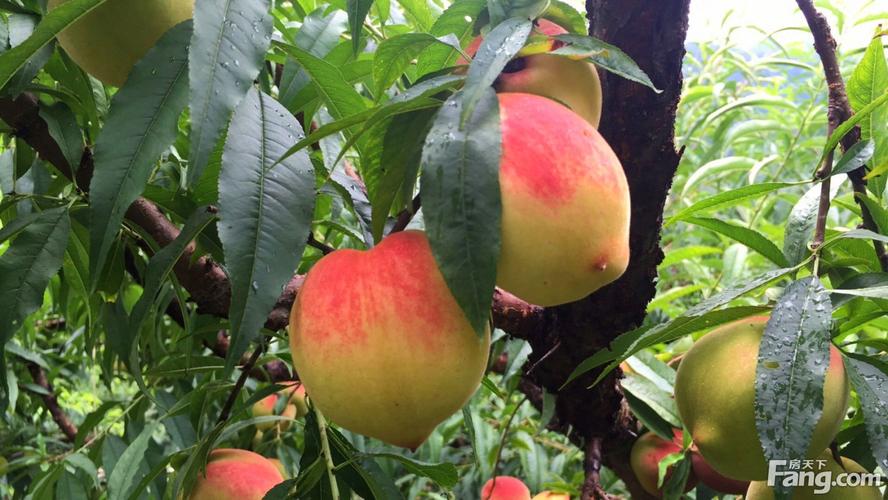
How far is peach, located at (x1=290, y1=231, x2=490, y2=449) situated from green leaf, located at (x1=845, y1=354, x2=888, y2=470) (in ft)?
0.99

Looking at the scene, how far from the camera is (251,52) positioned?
47 centimetres

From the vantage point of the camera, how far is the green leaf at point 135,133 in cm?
46

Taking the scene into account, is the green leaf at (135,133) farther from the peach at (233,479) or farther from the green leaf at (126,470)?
the green leaf at (126,470)

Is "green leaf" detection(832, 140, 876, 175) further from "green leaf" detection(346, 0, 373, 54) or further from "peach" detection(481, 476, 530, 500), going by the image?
"peach" detection(481, 476, 530, 500)

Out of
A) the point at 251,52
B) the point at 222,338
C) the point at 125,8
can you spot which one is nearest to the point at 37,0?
the point at 125,8

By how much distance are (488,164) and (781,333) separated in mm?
263


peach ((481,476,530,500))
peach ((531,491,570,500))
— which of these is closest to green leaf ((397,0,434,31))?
peach ((481,476,530,500))

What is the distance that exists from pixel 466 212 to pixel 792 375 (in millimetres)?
260

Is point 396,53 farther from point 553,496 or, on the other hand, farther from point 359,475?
point 553,496

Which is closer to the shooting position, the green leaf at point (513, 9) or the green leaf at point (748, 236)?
the green leaf at point (513, 9)

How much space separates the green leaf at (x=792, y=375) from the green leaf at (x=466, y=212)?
21cm

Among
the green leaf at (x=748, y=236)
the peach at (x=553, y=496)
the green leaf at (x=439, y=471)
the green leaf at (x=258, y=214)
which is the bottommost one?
the peach at (x=553, y=496)

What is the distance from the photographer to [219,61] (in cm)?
46

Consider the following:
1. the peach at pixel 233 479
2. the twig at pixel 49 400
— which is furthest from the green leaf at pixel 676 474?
the twig at pixel 49 400
